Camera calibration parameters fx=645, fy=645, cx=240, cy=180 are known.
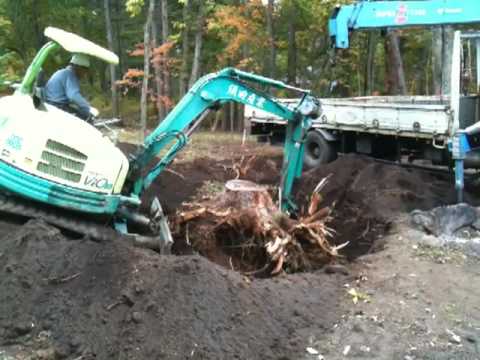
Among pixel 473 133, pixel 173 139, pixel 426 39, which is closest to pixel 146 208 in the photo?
pixel 173 139

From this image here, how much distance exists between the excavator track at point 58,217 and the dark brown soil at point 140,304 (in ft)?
0.57

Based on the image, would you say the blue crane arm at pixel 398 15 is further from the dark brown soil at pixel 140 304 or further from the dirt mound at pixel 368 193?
the dark brown soil at pixel 140 304

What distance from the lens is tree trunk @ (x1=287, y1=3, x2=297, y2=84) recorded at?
23312mm

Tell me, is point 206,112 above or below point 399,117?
above

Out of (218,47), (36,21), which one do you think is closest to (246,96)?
(218,47)

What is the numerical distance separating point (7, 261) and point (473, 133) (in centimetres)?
691

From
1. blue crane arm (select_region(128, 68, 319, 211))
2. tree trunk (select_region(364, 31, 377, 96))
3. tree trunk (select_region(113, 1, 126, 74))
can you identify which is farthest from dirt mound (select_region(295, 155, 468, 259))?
tree trunk (select_region(113, 1, 126, 74))

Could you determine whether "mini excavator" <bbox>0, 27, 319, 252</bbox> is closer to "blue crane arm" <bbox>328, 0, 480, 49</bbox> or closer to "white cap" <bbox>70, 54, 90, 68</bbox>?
"white cap" <bbox>70, 54, 90, 68</bbox>

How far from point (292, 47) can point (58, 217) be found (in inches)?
713

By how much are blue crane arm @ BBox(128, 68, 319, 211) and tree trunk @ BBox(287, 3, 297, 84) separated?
1508 centimetres

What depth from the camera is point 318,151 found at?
13406 millimetres

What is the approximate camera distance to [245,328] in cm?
539

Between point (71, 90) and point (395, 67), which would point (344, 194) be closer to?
point (71, 90)

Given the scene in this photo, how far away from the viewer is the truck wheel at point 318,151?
13.1m
